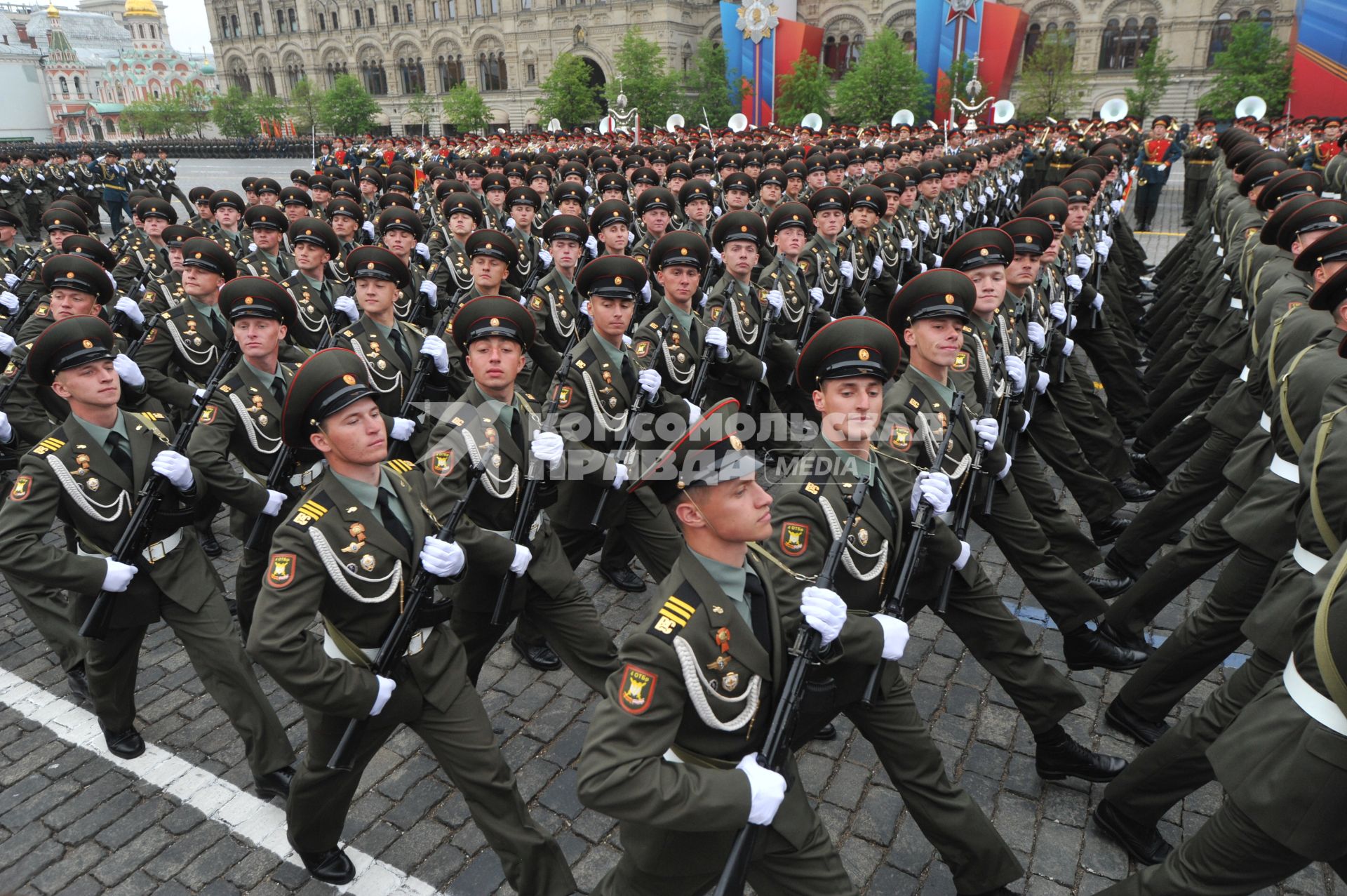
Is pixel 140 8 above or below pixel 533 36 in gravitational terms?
above

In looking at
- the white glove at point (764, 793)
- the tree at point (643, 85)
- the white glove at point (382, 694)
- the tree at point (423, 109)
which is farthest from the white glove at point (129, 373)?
the tree at point (423, 109)

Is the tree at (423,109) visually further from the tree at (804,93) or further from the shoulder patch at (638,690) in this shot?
the shoulder patch at (638,690)

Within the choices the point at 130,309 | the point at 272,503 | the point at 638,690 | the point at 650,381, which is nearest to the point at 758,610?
the point at 638,690

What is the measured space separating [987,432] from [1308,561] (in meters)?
1.64

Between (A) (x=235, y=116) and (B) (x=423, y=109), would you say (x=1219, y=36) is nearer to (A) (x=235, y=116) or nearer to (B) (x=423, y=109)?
(B) (x=423, y=109)

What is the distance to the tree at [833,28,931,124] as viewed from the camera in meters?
38.7

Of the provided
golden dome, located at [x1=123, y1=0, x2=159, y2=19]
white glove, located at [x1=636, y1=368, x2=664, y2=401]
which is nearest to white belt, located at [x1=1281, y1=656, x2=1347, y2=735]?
white glove, located at [x1=636, y1=368, x2=664, y2=401]

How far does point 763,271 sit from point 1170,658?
551cm

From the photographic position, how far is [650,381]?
19.5 ft

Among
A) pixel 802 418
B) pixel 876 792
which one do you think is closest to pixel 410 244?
pixel 802 418

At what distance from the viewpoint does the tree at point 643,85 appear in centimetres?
4556

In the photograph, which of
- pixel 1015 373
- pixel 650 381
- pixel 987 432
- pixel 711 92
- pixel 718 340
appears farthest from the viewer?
pixel 711 92

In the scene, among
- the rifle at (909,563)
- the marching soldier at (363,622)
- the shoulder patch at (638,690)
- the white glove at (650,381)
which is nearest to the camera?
the shoulder patch at (638,690)

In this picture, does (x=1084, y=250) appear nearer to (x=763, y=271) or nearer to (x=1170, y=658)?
(x=763, y=271)
